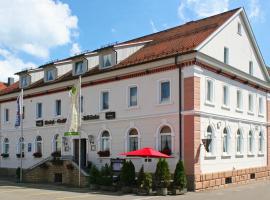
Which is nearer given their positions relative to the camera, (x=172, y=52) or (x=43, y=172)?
(x=172, y=52)

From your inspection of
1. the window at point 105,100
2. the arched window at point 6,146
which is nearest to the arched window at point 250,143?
the window at point 105,100

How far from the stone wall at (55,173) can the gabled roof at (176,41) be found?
271 inches

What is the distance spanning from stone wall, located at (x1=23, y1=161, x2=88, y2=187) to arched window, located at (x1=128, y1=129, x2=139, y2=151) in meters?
3.60

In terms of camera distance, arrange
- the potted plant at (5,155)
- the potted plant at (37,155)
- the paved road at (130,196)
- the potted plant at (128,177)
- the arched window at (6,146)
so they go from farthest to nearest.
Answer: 1. the arched window at (6,146)
2. the potted plant at (5,155)
3. the potted plant at (37,155)
4. the potted plant at (128,177)
5. the paved road at (130,196)

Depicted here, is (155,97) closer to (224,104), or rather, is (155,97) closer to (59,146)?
(224,104)

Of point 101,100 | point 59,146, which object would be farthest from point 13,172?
point 101,100

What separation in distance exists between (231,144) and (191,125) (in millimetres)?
5407

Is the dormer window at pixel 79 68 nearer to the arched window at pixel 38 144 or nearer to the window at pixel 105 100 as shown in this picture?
the window at pixel 105 100

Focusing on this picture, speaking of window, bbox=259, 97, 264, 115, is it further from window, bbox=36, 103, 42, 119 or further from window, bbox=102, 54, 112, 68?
window, bbox=36, 103, 42, 119

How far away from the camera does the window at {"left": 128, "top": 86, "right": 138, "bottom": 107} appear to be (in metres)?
30.3

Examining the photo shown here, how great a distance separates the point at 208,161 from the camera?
27.5 meters

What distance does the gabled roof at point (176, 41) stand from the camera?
92.9 feet

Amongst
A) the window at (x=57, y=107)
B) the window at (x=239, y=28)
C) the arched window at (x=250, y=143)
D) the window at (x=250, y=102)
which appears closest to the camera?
the window at (x=239, y=28)

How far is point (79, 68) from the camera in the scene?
117 feet
